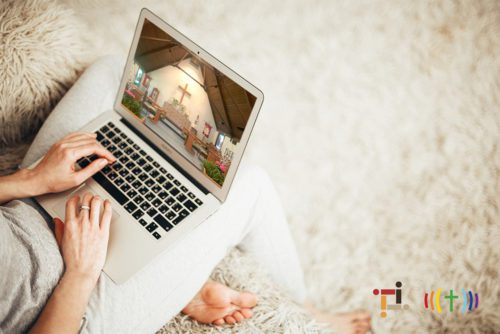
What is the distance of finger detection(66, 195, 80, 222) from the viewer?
81 centimetres

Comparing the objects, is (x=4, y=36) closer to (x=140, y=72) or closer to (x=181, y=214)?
(x=140, y=72)

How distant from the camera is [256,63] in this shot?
1.53m

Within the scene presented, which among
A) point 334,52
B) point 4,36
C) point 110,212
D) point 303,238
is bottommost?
point 110,212

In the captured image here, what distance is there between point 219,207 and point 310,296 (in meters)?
0.51

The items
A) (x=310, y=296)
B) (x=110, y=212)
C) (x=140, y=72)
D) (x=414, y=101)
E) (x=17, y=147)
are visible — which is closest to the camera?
(x=110, y=212)

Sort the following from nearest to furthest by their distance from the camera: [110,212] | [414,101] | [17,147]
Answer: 1. [110,212]
2. [17,147]
3. [414,101]

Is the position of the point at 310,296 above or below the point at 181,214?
above

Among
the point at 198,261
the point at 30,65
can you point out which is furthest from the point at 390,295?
the point at 30,65

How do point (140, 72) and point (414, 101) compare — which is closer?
point (140, 72)

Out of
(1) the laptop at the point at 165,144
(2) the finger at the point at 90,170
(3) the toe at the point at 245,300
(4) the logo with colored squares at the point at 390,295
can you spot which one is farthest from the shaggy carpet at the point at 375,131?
(2) the finger at the point at 90,170

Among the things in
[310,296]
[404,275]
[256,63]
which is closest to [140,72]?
[256,63]

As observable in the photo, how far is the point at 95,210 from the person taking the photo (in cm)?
83

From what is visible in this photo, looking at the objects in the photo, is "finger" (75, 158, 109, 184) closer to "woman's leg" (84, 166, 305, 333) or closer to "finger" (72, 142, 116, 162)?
"finger" (72, 142, 116, 162)

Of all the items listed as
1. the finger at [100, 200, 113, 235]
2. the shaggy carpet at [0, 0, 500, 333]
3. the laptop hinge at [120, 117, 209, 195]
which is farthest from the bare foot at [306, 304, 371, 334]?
the finger at [100, 200, 113, 235]
